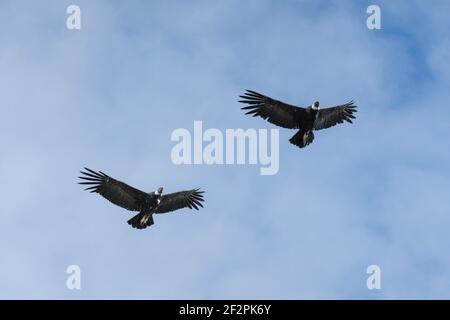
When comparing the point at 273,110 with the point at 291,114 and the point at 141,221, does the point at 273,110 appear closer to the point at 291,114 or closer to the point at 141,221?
the point at 291,114

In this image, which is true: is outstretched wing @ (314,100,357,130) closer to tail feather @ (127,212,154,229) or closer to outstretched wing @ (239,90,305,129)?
outstretched wing @ (239,90,305,129)

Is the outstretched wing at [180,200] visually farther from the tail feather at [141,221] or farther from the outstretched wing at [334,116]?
the outstretched wing at [334,116]

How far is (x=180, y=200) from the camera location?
3947cm

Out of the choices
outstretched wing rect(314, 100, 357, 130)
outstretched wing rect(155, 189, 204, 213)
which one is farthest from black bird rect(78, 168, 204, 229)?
outstretched wing rect(314, 100, 357, 130)

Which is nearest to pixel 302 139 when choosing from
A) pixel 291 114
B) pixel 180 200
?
pixel 291 114

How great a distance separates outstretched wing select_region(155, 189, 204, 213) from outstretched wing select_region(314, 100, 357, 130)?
17.6 feet

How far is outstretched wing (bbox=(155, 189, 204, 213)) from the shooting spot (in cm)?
3906

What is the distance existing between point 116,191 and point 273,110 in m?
6.80

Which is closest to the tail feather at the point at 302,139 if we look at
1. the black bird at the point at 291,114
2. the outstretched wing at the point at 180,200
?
the black bird at the point at 291,114

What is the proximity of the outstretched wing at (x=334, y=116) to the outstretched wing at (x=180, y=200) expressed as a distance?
5.38 meters
